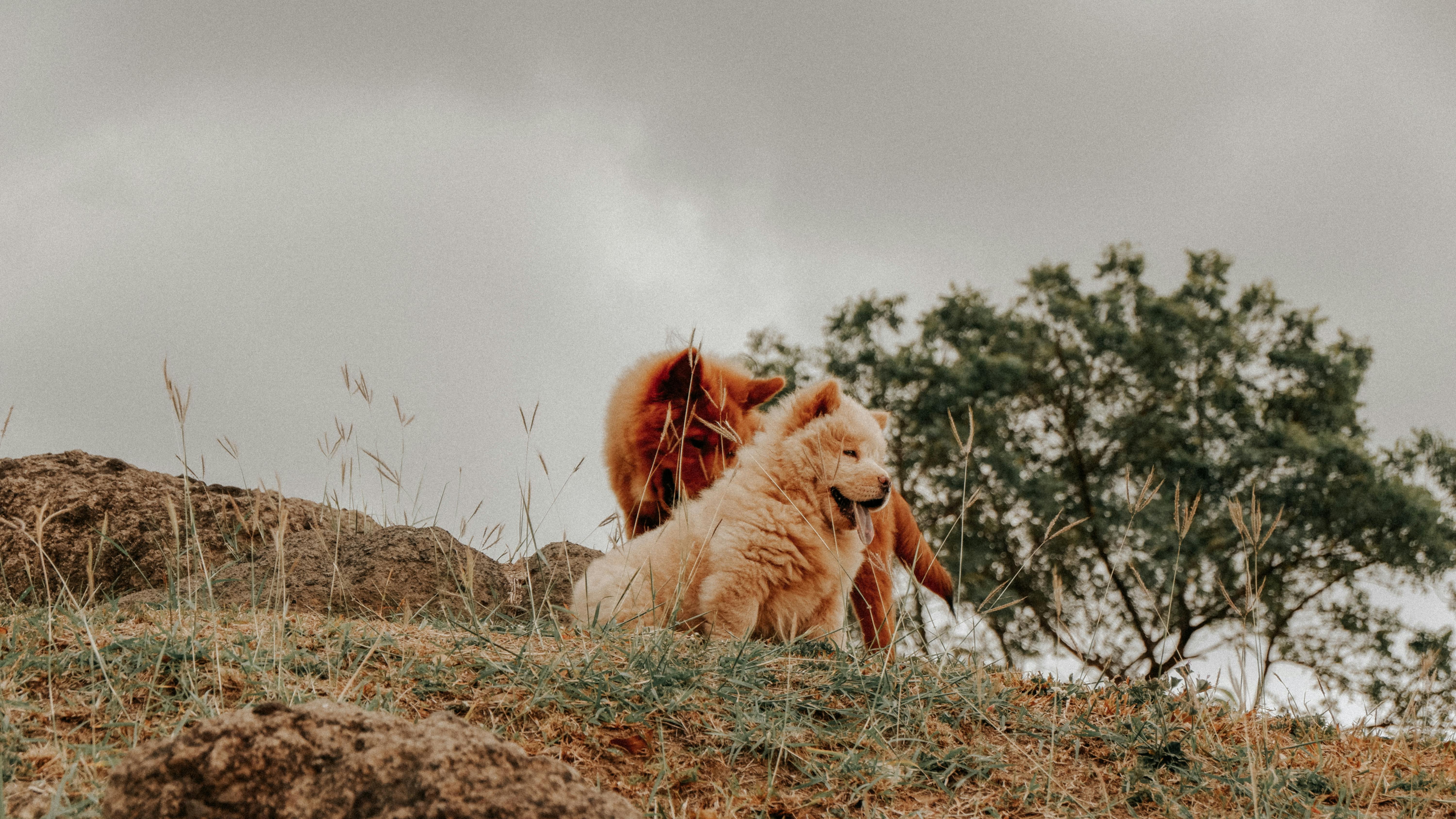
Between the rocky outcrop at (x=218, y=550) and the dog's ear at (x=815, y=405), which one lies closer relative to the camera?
the dog's ear at (x=815, y=405)

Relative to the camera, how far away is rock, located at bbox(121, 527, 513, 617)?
5.30m

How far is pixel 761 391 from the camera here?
20.2 ft

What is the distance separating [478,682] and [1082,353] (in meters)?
14.4

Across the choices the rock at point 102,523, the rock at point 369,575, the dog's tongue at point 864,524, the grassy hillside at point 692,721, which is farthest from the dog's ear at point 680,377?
the rock at point 102,523

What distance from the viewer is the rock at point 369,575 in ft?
17.4

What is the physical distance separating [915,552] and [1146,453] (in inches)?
416

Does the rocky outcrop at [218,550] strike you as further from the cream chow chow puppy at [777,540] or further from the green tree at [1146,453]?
the green tree at [1146,453]

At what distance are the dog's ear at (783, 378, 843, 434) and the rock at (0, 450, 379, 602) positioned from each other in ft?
10.2

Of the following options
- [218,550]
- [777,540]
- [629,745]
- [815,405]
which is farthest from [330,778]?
[218,550]

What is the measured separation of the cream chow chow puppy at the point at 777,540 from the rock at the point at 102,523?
8.07 feet

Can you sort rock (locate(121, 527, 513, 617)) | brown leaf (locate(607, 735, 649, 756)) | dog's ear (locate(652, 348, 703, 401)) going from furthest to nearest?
dog's ear (locate(652, 348, 703, 401)) → rock (locate(121, 527, 513, 617)) → brown leaf (locate(607, 735, 649, 756))

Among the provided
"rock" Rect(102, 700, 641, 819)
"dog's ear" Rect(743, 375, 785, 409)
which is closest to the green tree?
"dog's ear" Rect(743, 375, 785, 409)

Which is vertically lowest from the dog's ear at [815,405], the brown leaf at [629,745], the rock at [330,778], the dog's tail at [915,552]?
the rock at [330,778]

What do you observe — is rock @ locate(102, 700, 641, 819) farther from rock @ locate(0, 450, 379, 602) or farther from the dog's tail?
rock @ locate(0, 450, 379, 602)
